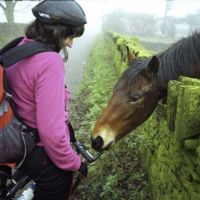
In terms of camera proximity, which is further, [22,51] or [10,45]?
[10,45]

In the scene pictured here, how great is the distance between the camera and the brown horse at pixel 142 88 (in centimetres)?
370

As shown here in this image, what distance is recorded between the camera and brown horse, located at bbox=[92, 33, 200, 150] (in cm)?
370

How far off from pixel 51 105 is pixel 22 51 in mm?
442

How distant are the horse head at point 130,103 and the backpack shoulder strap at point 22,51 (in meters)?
1.05

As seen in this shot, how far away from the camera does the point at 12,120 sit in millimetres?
2953

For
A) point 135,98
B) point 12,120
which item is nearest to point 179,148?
point 135,98

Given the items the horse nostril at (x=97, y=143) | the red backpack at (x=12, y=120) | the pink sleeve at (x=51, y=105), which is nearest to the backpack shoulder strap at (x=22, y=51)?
the red backpack at (x=12, y=120)

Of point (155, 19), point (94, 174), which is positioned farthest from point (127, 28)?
point (94, 174)

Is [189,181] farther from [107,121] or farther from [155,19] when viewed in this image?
[155,19]

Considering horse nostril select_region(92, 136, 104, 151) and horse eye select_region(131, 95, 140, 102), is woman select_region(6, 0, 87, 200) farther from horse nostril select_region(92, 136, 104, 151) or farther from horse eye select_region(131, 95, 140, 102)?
horse eye select_region(131, 95, 140, 102)

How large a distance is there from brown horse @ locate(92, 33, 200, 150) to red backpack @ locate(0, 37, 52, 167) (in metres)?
0.83

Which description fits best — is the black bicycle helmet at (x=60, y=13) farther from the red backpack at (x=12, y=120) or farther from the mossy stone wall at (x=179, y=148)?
the mossy stone wall at (x=179, y=148)

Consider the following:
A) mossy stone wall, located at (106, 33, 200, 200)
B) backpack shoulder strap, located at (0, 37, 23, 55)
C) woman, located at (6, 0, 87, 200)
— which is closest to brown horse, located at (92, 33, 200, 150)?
mossy stone wall, located at (106, 33, 200, 200)

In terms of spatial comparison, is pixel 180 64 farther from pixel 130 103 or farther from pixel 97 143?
pixel 97 143
